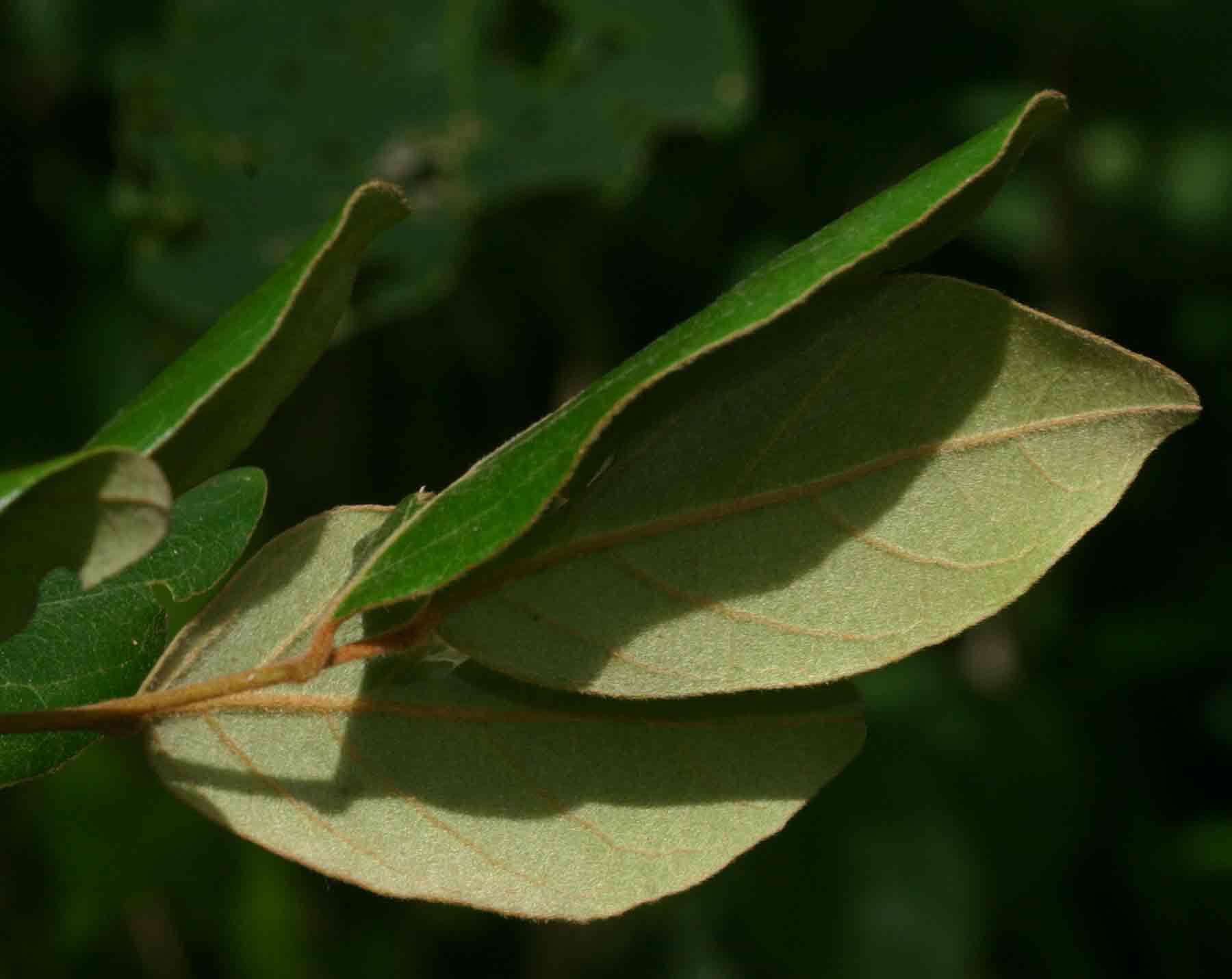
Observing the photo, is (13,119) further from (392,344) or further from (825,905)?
(825,905)

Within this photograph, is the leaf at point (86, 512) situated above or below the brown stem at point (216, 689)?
above

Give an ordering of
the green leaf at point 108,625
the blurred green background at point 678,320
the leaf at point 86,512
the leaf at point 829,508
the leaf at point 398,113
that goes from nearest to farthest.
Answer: the leaf at point 86,512, the leaf at point 829,508, the green leaf at point 108,625, the leaf at point 398,113, the blurred green background at point 678,320

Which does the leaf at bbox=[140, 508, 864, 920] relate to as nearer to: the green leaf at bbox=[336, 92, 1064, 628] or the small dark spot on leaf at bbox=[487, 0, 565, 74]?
the green leaf at bbox=[336, 92, 1064, 628]

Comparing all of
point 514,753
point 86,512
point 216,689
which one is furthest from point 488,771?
point 86,512

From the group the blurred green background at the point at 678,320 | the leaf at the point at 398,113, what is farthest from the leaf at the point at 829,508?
the blurred green background at the point at 678,320

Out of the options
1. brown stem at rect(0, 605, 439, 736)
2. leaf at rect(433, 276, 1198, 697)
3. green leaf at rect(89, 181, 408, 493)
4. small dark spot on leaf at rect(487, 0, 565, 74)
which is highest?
green leaf at rect(89, 181, 408, 493)

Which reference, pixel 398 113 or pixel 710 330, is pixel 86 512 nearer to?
pixel 710 330

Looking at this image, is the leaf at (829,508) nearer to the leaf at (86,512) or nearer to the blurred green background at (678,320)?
the leaf at (86,512)

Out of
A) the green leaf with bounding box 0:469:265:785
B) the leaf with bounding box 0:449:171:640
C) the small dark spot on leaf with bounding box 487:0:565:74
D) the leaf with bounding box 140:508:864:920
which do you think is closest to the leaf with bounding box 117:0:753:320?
the small dark spot on leaf with bounding box 487:0:565:74
